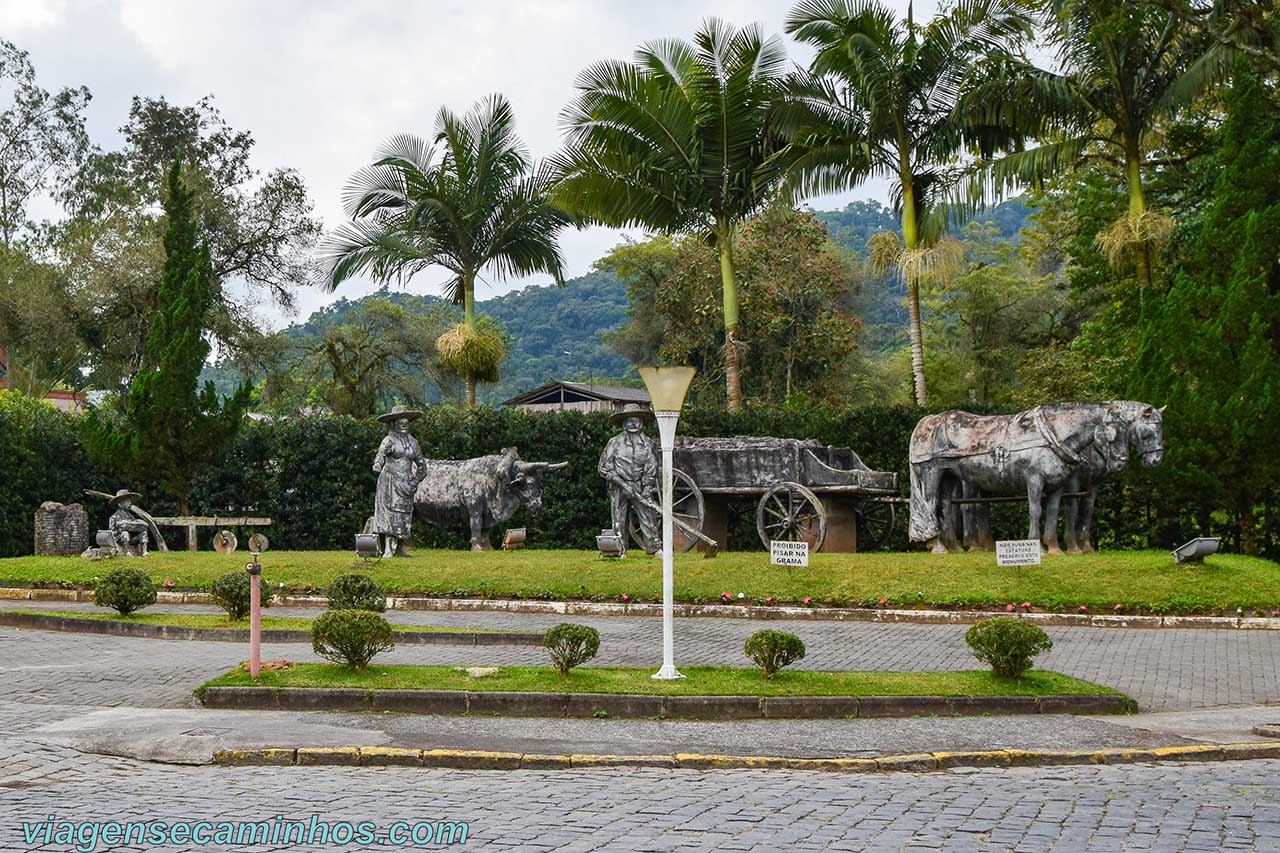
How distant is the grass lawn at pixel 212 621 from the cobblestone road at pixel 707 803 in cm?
726

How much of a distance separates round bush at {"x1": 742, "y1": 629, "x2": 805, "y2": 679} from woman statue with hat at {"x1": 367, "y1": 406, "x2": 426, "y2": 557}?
12250mm

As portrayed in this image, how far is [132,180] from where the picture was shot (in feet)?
176

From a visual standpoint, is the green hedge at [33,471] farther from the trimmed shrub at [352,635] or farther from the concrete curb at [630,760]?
the concrete curb at [630,760]

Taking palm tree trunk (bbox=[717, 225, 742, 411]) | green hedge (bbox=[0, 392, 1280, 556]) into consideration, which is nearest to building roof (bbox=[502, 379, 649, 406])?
palm tree trunk (bbox=[717, 225, 742, 411])

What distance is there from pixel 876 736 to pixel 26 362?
4666cm

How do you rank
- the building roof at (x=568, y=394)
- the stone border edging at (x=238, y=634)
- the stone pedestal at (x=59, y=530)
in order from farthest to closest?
the building roof at (x=568, y=394) < the stone pedestal at (x=59, y=530) < the stone border edging at (x=238, y=634)

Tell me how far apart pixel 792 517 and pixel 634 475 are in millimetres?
2845

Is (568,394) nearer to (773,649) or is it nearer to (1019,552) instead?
(1019,552)

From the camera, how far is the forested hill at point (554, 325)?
8781 cm

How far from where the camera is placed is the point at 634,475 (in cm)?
2348

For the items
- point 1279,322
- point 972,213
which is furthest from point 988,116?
point 1279,322

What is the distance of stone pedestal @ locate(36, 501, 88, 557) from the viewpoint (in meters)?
26.3

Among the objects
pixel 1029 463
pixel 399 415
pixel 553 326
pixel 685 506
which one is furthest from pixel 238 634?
pixel 553 326

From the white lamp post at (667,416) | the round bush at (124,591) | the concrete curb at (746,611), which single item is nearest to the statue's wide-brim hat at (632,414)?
the concrete curb at (746,611)
